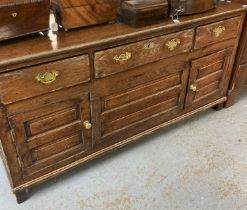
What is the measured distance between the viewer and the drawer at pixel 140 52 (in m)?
1.26

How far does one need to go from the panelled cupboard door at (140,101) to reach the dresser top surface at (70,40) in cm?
21

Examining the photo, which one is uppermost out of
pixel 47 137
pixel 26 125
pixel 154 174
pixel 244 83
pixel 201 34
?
pixel 201 34

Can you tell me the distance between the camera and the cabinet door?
1717mm

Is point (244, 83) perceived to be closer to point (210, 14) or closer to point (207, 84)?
point (207, 84)

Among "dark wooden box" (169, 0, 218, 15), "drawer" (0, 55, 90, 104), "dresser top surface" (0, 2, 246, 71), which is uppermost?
"dark wooden box" (169, 0, 218, 15)

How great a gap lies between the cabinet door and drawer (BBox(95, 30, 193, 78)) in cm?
20

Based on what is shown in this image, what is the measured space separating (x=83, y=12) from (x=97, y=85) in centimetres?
34

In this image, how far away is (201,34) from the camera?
1.56 m

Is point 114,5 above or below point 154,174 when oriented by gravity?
above

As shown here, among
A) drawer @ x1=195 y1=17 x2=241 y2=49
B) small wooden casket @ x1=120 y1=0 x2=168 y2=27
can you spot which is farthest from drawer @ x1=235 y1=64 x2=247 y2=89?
small wooden casket @ x1=120 y1=0 x2=168 y2=27

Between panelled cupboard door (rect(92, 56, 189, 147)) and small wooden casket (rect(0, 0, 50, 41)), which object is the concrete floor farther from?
small wooden casket (rect(0, 0, 50, 41))

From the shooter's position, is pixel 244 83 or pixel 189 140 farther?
pixel 244 83

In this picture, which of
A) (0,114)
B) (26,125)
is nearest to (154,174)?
(26,125)

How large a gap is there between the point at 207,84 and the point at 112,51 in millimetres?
860
